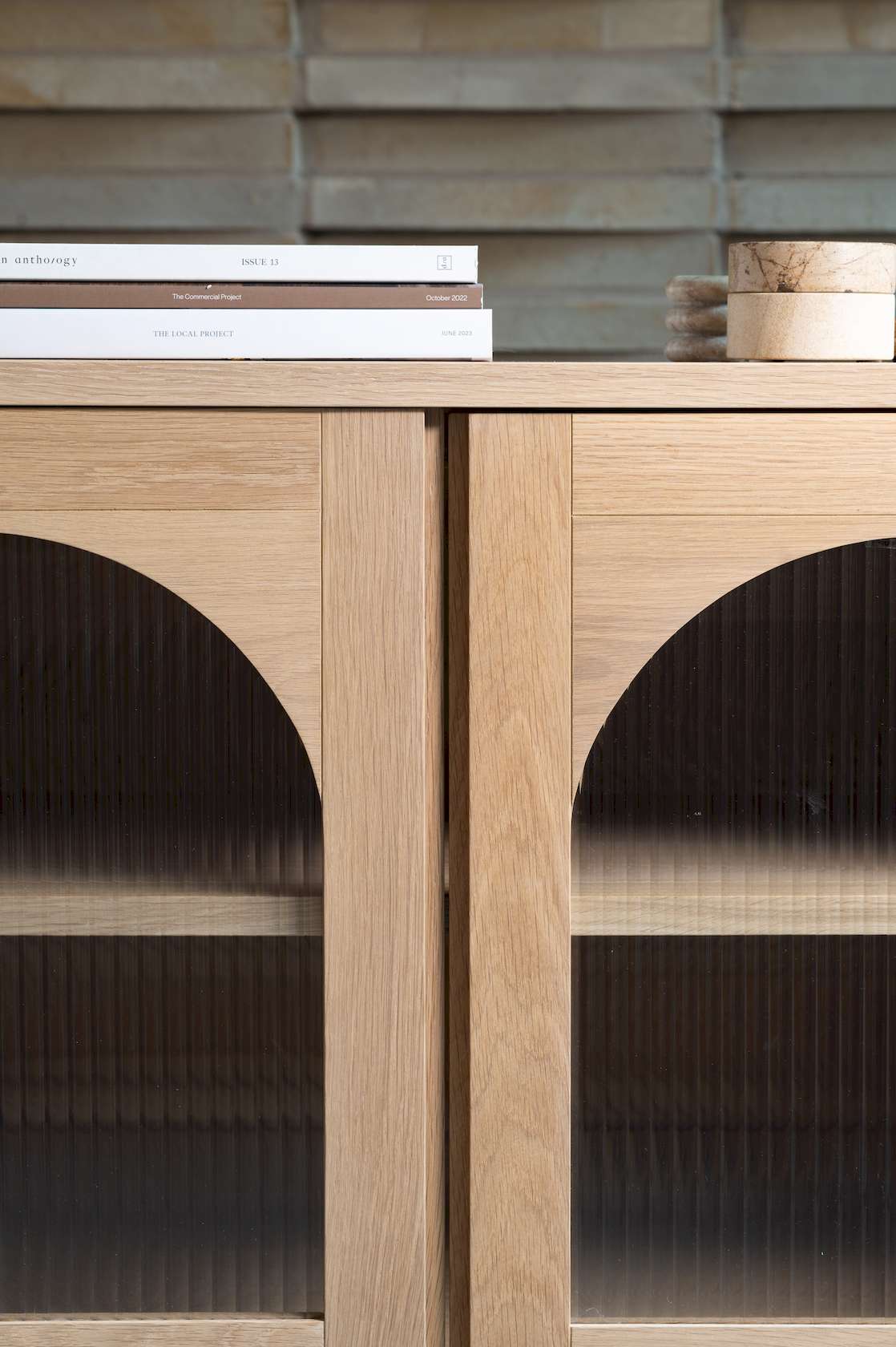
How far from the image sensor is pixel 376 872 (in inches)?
29.5

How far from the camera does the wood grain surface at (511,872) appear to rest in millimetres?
736

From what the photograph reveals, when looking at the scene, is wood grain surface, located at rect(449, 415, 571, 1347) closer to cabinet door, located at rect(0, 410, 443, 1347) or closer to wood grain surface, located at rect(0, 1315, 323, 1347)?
cabinet door, located at rect(0, 410, 443, 1347)

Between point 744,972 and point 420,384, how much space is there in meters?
0.41

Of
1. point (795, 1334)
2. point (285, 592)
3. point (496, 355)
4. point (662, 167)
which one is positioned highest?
point (662, 167)

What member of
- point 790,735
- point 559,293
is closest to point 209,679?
Answer: point 790,735

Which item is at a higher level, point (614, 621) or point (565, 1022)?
point (614, 621)

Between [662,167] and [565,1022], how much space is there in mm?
792

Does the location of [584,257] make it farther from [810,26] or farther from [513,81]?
[810,26]

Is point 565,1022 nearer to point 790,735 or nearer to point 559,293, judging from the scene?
point 790,735

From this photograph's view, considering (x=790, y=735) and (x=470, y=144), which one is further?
(x=470, y=144)

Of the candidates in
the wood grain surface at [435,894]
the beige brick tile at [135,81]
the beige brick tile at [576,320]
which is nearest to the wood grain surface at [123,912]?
the wood grain surface at [435,894]

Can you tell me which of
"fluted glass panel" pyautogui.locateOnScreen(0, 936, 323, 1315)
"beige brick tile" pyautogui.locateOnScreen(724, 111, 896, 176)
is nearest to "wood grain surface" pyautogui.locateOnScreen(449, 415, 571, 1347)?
"fluted glass panel" pyautogui.locateOnScreen(0, 936, 323, 1315)

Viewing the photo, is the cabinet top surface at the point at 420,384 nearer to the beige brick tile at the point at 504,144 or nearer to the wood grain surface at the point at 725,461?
the wood grain surface at the point at 725,461

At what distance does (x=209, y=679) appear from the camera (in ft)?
2.47
